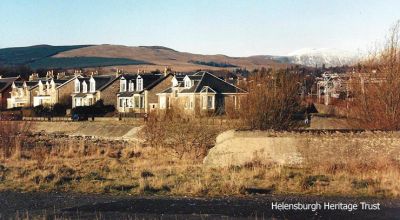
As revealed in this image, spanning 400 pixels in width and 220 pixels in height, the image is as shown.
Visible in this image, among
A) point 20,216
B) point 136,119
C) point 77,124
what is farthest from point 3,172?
point 77,124

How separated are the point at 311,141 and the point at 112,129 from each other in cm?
4023

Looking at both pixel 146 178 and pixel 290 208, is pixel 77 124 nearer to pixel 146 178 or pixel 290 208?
pixel 146 178

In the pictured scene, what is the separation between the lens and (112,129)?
2431 inches

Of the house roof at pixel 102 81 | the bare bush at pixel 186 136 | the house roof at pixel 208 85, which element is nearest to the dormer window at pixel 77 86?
the house roof at pixel 102 81

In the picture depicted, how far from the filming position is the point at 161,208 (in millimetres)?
14633

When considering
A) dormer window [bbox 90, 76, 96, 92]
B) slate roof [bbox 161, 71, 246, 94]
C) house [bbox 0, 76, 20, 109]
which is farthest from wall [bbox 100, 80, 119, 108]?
house [bbox 0, 76, 20, 109]

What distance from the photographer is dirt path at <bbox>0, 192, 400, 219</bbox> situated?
13486mm

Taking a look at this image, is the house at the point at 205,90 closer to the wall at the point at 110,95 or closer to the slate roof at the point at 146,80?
the slate roof at the point at 146,80

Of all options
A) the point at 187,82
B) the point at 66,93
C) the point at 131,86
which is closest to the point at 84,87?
the point at 66,93

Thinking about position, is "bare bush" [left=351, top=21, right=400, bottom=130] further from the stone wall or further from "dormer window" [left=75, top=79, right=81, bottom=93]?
"dormer window" [left=75, top=79, right=81, bottom=93]

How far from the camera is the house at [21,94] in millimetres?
101637

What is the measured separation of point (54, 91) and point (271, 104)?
220 feet

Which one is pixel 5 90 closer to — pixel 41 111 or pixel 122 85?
pixel 41 111

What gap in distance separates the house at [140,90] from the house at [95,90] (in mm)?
1725
